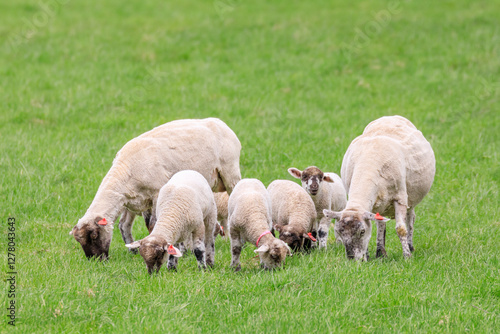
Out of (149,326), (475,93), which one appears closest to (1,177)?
(149,326)

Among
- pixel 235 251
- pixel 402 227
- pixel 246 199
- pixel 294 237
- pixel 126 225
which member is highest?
pixel 246 199

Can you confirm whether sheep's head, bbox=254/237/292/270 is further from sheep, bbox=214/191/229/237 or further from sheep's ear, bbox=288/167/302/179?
sheep, bbox=214/191/229/237

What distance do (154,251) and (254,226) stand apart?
1526 mm

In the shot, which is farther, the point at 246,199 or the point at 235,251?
the point at 246,199

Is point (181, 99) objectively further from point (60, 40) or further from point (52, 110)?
point (60, 40)

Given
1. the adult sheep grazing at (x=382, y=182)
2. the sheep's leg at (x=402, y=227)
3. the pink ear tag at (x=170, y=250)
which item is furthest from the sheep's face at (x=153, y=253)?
the sheep's leg at (x=402, y=227)

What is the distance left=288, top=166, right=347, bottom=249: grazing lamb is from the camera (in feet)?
33.6

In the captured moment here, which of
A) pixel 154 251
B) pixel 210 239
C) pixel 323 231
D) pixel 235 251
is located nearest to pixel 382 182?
pixel 323 231

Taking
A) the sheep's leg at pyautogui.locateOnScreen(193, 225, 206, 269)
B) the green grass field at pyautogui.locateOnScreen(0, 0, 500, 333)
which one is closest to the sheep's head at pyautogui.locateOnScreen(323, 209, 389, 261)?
the green grass field at pyautogui.locateOnScreen(0, 0, 500, 333)

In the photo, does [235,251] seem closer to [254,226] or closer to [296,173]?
[254,226]

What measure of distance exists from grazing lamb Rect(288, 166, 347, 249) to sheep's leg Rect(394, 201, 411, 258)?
4.49ft

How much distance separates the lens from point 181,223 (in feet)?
28.8

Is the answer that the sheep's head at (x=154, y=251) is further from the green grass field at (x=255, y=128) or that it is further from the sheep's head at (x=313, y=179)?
the sheep's head at (x=313, y=179)

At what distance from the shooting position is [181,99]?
18250 millimetres
